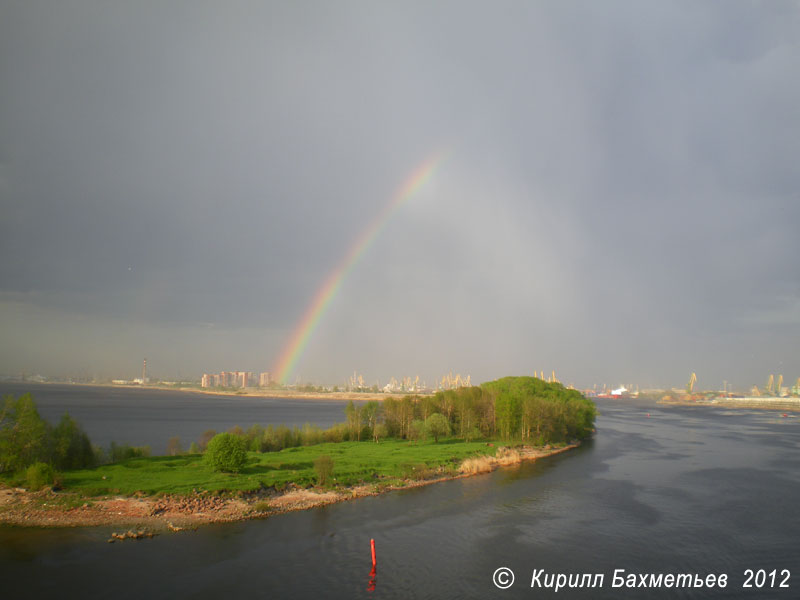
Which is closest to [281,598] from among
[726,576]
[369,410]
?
[726,576]

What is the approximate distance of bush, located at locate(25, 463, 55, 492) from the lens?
979 inches

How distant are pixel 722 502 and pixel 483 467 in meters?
17.3

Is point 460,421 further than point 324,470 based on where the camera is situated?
Yes

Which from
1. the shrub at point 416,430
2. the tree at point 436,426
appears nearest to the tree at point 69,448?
the shrub at point 416,430

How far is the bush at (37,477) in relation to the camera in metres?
24.9

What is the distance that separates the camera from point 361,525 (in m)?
24.5

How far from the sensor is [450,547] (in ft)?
71.0

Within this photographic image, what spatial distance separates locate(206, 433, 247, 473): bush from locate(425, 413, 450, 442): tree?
94.0 feet

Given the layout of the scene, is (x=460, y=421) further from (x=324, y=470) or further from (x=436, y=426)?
(x=324, y=470)

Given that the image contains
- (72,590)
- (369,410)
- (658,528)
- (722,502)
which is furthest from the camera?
(369,410)

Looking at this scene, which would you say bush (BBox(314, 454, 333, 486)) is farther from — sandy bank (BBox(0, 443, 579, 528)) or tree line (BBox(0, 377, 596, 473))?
tree line (BBox(0, 377, 596, 473))

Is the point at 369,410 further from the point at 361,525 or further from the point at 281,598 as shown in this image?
the point at 281,598

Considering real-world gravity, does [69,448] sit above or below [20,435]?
below

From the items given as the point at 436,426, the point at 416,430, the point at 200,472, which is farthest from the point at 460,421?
the point at 200,472
